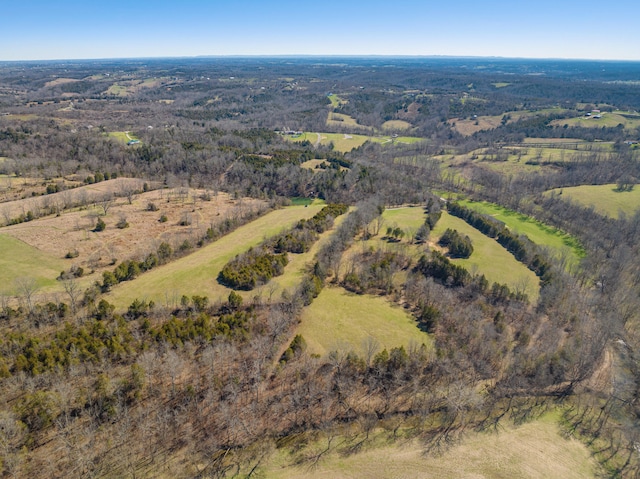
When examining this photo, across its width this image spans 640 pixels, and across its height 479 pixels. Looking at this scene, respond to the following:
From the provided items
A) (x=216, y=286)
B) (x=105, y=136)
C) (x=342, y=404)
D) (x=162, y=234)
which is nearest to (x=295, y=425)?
(x=342, y=404)

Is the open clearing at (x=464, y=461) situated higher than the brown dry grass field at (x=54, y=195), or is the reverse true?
the brown dry grass field at (x=54, y=195)

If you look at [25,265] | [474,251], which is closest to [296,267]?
[474,251]

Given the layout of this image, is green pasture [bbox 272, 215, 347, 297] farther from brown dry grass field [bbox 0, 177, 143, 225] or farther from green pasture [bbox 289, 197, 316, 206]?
brown dry grass field [bbox 0, 177, 143, 225]

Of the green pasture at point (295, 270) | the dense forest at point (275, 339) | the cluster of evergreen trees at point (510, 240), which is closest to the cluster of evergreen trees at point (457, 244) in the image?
the dense forest at point (275, 339)

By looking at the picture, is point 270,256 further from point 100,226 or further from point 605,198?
point 605,198

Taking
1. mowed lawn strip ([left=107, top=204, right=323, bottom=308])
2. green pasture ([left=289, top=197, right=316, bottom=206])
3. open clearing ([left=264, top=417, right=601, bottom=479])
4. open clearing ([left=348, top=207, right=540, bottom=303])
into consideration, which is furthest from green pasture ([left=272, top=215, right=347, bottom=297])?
green pasture ([left=289, top=197, right=316, bottom=206])

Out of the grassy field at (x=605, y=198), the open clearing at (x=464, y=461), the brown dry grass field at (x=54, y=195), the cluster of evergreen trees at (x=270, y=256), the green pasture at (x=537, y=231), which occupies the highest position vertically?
the brown dry grass field at (x=54, y=195)

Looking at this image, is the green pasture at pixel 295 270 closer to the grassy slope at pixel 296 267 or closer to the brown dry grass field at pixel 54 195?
the grassy slope at pixel 296 267
